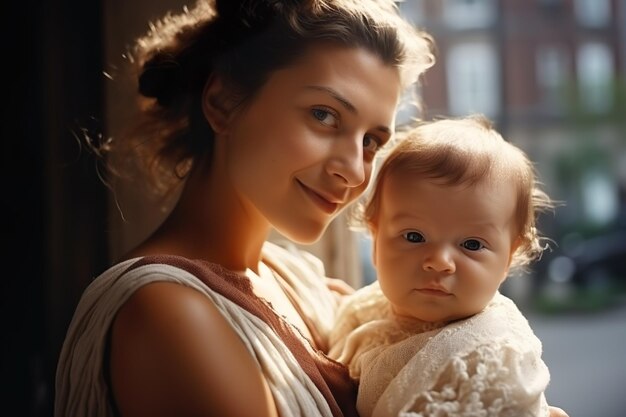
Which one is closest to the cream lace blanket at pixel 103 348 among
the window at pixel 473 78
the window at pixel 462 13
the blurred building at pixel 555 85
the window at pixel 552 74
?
the blurred building at pixel 555 85

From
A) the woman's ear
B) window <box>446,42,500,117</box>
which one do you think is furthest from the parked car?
the woman's ear

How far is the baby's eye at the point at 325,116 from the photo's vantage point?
0.94 m

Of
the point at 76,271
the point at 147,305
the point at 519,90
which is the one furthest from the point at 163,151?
the point at 519,90

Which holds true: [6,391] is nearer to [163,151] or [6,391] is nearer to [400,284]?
[163,151]

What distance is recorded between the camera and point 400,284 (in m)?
0.97

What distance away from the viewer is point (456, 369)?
0.86 metres

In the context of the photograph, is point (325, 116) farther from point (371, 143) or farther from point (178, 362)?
point (178, 362)

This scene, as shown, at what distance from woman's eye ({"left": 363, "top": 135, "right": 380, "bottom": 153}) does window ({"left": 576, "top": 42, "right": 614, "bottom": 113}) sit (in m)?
1.42

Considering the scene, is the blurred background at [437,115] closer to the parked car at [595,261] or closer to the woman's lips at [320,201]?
the parked car at [595,261]

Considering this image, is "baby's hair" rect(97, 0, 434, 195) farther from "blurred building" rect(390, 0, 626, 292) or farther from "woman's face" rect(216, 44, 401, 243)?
"blurred building" rect(390, 0, 626, 292)

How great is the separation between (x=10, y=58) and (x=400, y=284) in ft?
1.89

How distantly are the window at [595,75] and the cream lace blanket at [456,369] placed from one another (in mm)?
1468

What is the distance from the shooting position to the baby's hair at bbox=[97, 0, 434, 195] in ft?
3.14

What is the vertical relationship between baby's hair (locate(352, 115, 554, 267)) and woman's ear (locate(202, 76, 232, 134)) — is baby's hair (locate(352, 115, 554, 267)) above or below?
below
